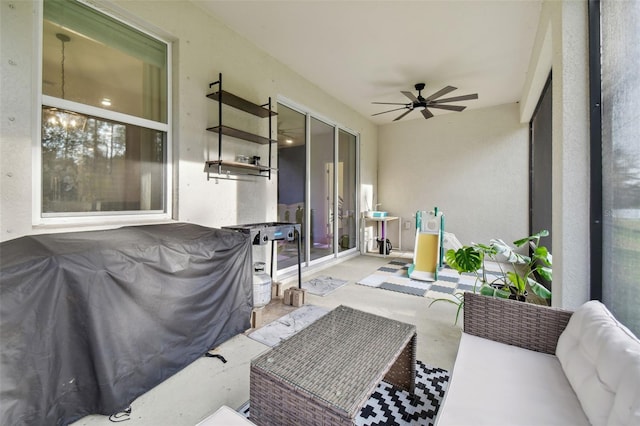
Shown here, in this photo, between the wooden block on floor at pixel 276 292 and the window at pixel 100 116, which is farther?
the wooden block on floor at pixel 276 292

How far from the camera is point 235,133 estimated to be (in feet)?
9.80

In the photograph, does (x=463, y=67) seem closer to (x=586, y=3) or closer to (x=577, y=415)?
(x=586, y=3)

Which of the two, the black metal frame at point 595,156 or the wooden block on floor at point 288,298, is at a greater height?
the black metal frame at point 595,156

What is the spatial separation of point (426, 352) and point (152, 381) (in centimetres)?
191

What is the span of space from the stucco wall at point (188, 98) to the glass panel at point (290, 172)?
25cm

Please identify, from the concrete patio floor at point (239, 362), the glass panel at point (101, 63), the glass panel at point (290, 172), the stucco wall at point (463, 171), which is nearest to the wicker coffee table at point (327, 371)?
the concrete patio floor at point (239, 362)

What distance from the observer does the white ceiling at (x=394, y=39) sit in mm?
2723

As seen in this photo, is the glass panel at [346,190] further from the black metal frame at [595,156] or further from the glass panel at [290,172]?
the black metal frame at [595,156]

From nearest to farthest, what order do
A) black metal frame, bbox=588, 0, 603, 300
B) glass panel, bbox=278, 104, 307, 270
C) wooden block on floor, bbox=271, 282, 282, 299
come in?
1. black metal frame, bbox=588, 0, 603, 300
2. wooden block on floor, bbox=271, 282, 282, 299
3. glass panel, bbox=278, 104, 307, 270

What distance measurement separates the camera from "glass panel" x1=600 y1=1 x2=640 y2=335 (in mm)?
1337

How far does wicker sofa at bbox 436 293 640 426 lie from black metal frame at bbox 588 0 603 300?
508 millimetres

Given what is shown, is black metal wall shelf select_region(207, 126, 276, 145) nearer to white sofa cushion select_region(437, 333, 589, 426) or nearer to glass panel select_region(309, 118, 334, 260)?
glass panel select_region(309, 118, 334, 260)

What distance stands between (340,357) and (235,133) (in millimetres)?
2496

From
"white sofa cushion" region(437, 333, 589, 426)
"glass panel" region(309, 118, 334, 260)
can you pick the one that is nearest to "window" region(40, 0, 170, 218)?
"glass panel" region(309, 118, 334, 260)
